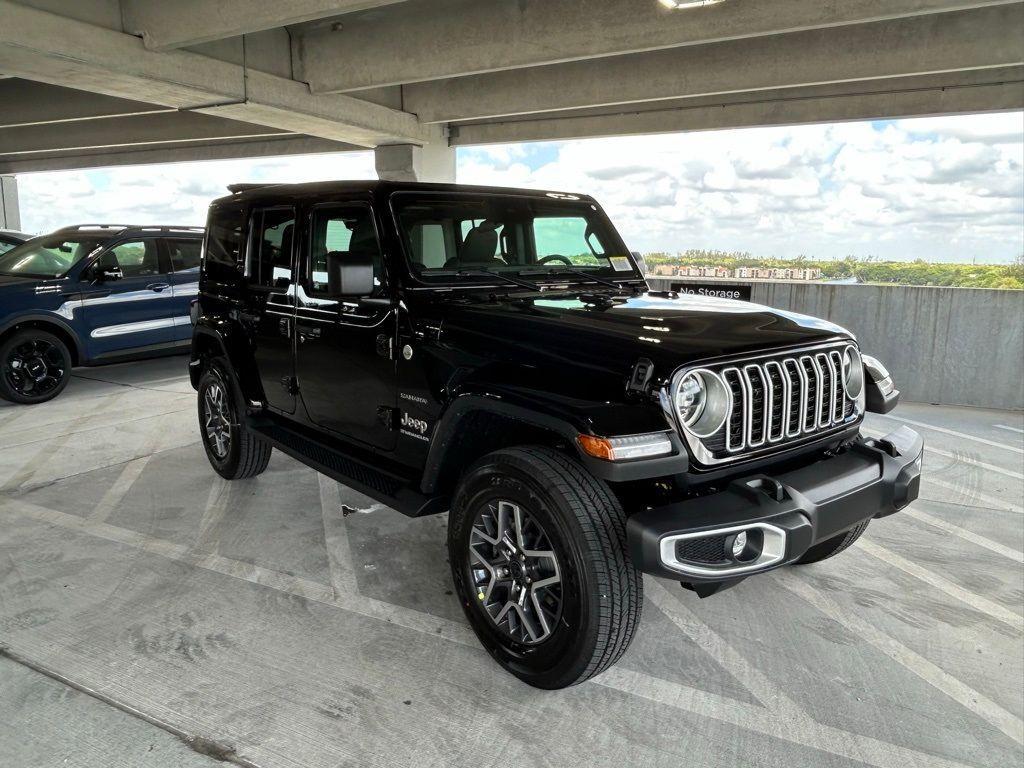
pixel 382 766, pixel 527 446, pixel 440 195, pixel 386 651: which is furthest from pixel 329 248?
pixel 382 766

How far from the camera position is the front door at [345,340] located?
10.9 feet

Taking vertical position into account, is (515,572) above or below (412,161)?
below

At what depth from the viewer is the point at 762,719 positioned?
2.55m

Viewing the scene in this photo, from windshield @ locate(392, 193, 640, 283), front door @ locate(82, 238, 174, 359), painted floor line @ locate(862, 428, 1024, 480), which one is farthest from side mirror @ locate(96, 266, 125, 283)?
painted floor line @ locate(862, 428, 1024, 480)

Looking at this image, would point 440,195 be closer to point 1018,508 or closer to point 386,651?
point 386,651

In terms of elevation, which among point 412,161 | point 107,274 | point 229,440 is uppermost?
point 412,161

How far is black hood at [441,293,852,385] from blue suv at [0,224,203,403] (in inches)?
240

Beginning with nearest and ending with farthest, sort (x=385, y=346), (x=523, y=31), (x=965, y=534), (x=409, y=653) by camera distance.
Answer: (x=409, y=653) < (x=385, y=346) < (x=965, y=534) < (x=523, y=31)

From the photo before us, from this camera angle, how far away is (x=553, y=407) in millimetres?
2418

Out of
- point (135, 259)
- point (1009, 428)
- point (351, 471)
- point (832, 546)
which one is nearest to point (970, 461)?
point (1009, 428)

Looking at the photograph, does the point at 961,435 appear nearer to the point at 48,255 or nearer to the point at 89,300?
the point at 89,300

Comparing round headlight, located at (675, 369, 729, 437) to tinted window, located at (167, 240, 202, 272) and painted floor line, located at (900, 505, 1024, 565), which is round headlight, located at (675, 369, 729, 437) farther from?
tinted window, located at (167, 240, 202, 272)

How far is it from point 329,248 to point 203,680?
2.15 m

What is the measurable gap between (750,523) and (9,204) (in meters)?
36.5
